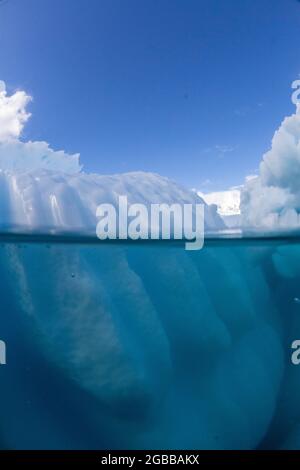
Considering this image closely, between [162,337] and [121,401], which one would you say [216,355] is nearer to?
[162,337]

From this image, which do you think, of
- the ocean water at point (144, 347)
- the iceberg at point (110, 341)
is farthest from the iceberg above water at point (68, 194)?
the ocean water at point (144, 347)

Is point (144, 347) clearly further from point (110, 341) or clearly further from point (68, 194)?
point (68, 194)

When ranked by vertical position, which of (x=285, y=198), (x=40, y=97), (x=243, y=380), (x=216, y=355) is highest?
(x=40, y=97)

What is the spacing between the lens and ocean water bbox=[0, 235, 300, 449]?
2410mm

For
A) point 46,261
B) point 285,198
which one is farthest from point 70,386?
point 285,198

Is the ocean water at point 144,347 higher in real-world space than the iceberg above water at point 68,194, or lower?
lower

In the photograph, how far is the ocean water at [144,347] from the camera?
2.41 metres

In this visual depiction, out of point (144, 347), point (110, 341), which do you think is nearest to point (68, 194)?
point (110, 341)

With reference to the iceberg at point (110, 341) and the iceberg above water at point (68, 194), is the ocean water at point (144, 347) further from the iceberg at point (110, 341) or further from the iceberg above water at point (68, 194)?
the iceberg above water at point (68, 194)

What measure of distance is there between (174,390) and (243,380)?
659 mm

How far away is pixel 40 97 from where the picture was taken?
226cm

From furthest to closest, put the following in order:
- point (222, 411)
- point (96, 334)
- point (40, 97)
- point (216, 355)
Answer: point (216, 355) → point (222, 411) → point (96, 334) → point (40, 97)

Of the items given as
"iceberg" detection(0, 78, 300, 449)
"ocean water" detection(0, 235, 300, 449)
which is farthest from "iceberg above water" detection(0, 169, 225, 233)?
"ocean water" detection(0, 235, 300, 449)

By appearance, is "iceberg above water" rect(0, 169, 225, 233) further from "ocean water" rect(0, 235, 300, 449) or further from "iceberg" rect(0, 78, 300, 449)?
"ocean water" rect(0, 235, 300, 449)
